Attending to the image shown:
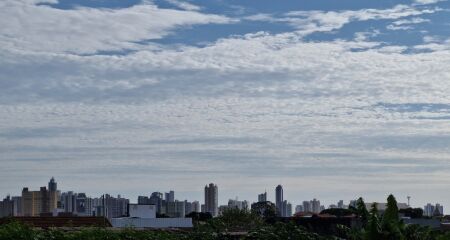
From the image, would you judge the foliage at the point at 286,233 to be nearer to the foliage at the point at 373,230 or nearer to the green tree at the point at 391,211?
the green tree at the point at 391,211

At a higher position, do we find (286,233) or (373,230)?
(373,230)

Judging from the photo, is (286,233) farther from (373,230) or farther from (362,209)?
(373,230)

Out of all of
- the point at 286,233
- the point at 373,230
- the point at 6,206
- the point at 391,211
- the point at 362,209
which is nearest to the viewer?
the point at 373,230

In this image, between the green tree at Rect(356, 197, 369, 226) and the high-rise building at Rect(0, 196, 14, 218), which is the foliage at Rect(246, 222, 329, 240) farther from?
the high-rise building at Rect(0, 196, 14, 218)

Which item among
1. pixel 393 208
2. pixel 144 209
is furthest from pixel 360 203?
pixel 144 209

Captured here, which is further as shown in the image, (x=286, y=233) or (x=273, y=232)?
(x=273, y=232)

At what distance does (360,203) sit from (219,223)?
15.4 ft

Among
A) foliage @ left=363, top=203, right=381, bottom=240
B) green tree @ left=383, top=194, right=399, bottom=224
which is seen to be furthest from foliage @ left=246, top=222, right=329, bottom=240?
foliage @ left=363, top=203, right=381, bottom=240

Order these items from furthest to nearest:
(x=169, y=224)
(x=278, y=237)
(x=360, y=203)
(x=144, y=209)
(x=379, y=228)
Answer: (x=144, y=209) < (x=169, y=224) < (x=278, y=237) < (x=360, y=203) < (x=379, y=228)

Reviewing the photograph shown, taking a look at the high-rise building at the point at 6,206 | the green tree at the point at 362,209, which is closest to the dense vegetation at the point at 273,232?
the green tree at the point at 362,209

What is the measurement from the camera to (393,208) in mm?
16359

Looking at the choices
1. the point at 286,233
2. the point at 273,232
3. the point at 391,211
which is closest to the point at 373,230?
the point at 391,211

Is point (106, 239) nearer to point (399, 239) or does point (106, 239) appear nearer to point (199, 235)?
point (199, 235)

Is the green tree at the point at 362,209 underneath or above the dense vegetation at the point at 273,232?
above
